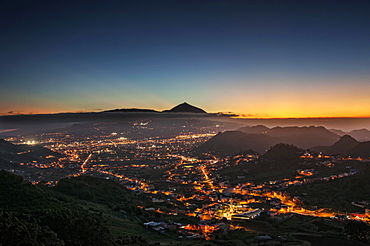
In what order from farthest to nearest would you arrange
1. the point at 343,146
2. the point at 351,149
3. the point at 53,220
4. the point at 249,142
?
the point at 249,142
the point at 343,146
the point at 351,149
the point at 53,220

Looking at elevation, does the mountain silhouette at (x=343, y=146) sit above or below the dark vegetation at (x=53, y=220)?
below

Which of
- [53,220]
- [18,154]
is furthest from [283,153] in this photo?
[18,154]

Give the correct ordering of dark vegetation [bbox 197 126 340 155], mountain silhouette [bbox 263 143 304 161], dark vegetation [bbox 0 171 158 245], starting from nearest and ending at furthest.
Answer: dark vegetation [bbox 0 171 158 245], mountain silhouette [bbox 263 143 304 161], dark vegetation [bbox 197 126 340 155]

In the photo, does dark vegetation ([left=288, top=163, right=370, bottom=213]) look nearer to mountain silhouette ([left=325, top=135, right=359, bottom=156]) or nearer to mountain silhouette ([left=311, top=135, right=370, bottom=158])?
mountain silhouette ([left=311, top=135, right=370, bottom=158])

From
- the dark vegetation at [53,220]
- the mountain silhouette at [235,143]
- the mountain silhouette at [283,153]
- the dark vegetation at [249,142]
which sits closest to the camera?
the dark vegetation at [53,220]

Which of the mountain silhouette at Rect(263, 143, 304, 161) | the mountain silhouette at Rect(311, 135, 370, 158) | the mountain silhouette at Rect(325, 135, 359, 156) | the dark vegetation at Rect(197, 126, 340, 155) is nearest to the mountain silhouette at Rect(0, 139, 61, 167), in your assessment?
the dark vegetation at Rect(197, 126, 340, 155)

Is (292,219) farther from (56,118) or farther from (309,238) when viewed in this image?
(56,118)

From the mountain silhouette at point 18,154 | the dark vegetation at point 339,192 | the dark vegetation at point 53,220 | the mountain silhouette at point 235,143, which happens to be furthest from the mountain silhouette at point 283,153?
the mountain silhouette at point 18,154

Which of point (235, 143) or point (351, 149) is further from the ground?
point (351, 149)

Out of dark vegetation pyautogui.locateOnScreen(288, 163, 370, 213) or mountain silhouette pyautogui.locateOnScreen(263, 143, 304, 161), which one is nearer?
dark vegetation pyautogui.locateOnScreen(288, 163, 370, 213)

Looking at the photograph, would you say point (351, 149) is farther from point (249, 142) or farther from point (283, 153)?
point (249, 142)

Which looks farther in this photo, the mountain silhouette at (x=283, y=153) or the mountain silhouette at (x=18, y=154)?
the mountain silhouette at (x=18, y=154)

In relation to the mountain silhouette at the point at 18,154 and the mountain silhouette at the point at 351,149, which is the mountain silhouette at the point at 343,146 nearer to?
the mountain silhouette at the point at 351,149
